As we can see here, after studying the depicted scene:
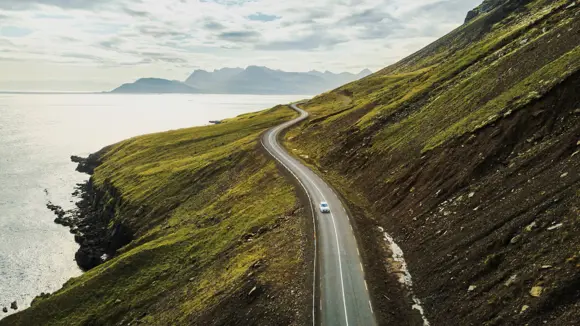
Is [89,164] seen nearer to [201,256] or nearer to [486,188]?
[201,256]

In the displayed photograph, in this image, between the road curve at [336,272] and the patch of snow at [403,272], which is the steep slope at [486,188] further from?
the road curve at [336,272]

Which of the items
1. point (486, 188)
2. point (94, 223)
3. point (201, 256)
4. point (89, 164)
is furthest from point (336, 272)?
point (89, 164)

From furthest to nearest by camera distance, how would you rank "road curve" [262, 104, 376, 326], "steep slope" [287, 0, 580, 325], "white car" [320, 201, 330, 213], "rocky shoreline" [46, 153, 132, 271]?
"rocky shoreline" [46, 153, 132, 271], "white car" [320, 201, 330, 213], "road curve" [262, 104, 376, 326], "steep slope" [287, 0, 580, 325]

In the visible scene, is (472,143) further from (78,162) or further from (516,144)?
(78,162)

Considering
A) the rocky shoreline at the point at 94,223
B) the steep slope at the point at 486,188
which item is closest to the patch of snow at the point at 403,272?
the steep slope at the point at 486,188

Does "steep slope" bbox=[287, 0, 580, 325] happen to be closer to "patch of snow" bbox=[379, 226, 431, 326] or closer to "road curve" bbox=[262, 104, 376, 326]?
"patch of snow" bbox=[379, 226, 431, 326]

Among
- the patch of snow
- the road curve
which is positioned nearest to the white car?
the road curve
